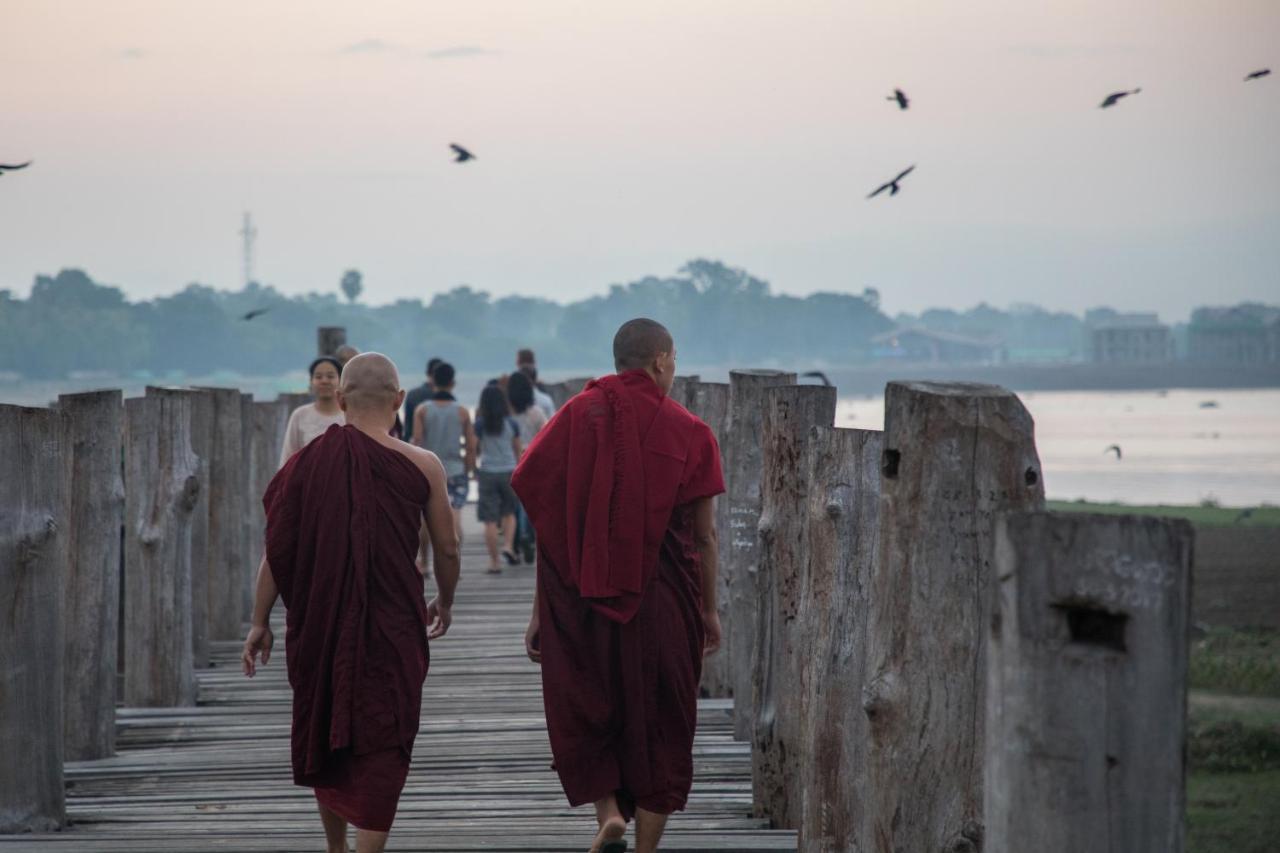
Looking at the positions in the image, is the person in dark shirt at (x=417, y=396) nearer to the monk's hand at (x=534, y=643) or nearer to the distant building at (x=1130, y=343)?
the monk's hand at (x=534, y=643)

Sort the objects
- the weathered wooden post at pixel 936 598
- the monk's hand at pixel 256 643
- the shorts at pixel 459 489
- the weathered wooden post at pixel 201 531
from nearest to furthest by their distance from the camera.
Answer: the weathered wooden post at pixel 936 598 < the monk's hand at pixel 256 643 < the weathered wooden post at pixel 201 531 < the shorts at pixel 459 489

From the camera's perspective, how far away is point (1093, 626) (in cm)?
258

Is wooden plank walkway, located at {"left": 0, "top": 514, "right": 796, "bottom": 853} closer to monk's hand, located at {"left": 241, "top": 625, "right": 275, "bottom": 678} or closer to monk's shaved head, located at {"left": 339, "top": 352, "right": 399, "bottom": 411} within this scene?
monk's hand, located at {"left": 241, "top": 625, "right": 275, "bottom": 678}

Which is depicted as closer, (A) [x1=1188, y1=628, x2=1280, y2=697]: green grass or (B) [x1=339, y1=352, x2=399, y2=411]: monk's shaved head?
(B) [x1=339, y1=352, x2=399, y2=411]: monk's shaved head

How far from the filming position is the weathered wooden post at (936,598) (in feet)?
10.7

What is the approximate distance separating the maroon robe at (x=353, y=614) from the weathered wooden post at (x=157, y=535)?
2.91 meters

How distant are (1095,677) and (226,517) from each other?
8.33 meters

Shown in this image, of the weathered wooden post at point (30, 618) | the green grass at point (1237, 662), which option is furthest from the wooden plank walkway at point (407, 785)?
the green grass at point (1237, 662)

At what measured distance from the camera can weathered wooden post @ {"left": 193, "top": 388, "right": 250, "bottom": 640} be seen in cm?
997

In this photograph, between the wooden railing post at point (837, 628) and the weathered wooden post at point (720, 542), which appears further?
the weathered wooden post at point (720, 542)

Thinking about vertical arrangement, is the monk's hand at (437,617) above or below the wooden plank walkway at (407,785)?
above

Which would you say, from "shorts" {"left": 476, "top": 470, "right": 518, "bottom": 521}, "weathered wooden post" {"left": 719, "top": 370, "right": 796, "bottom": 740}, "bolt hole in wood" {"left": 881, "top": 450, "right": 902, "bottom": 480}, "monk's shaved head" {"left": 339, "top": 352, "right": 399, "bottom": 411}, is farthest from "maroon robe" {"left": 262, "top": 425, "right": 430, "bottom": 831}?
"shorts" {"left": 476, "top": 470, "right": 518, "bottom": 521}

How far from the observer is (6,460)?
195 inches

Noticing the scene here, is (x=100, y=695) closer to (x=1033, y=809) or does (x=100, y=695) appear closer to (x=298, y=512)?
(x=298, y=512)
